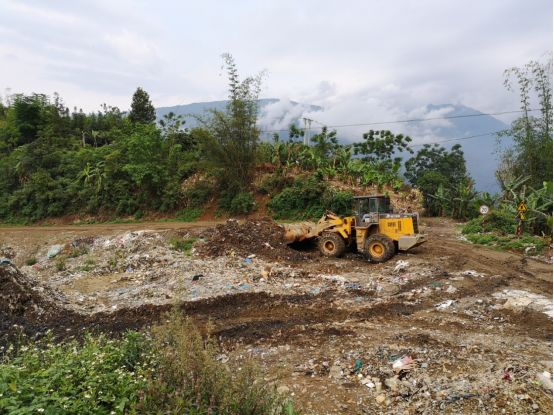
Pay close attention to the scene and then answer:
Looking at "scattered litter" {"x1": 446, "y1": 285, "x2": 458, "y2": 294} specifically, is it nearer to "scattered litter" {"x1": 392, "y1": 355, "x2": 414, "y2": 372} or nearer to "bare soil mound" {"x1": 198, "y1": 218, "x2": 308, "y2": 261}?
"scattered litter" {"x1": 392, "y1": 355, "x2": 414, "y2": 372}

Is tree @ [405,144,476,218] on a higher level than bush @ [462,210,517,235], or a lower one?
higher

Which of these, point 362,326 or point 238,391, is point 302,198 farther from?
point 238,391

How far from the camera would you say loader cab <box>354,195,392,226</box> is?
1090 cm

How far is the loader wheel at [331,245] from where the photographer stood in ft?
36.9

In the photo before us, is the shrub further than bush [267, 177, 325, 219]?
Yes

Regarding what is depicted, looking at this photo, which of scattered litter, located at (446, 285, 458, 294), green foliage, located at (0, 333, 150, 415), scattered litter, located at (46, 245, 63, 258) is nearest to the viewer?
green foliage, located at (0, 333, 150, 415)

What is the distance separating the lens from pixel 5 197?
78.9ft

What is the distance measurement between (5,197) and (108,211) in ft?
22.6

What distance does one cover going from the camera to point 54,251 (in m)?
14.3

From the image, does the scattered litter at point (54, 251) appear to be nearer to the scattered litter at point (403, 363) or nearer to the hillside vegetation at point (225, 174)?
the hillside vegetation at point (225, 174)

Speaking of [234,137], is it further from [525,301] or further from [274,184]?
[525,301]

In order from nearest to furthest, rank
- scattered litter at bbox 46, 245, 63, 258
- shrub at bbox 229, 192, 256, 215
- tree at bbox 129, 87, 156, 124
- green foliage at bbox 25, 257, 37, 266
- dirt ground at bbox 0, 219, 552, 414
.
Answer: dirt ground at bbox 0, 219, 552, 414 → green foliage at bbox 25, 257, 37, 266 → scattered litter at bbox 46, 245, 63, 258 → shrub at bbox 229, 192, 256, 215 → tree at bbox 129, 87, 156, 124

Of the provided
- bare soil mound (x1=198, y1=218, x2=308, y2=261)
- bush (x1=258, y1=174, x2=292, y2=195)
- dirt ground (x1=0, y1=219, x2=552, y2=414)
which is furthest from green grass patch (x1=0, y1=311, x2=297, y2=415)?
bush (x1=258, y1=174, x2=292, y2=195)

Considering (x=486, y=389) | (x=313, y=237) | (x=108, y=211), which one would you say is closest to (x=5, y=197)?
(x=108, y=211)
